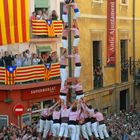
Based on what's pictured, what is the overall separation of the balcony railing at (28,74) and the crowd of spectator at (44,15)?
255 centimetres

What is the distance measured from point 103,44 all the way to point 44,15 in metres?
6.37

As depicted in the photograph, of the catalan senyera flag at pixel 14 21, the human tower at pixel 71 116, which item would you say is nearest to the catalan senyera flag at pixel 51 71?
the catalan senyera flag at pixel 14 21

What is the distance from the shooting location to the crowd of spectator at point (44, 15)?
87.2ft

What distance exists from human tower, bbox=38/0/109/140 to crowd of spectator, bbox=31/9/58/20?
8703 mm

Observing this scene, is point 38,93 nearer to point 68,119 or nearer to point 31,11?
point 31,11

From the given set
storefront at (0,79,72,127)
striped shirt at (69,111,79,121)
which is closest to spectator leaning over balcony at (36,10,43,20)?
storefront at (0,79,72,127)

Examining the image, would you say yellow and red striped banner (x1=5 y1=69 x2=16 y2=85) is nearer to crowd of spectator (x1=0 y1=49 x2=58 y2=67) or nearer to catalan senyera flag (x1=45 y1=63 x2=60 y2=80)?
crowd of spectator (x1=0 y1=49 x2=58 y2=67)

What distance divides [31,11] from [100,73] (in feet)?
24.9

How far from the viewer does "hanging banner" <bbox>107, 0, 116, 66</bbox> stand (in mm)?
32516

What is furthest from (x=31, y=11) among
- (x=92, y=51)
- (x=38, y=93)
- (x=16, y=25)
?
(x=92, y=51)

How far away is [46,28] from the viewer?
27.0 meters

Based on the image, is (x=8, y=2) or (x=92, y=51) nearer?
(x=8, y=2)

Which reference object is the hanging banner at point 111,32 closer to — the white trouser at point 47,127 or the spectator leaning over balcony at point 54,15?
the spectator leaning over balcony at point 54,15

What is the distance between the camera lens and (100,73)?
32125mm
